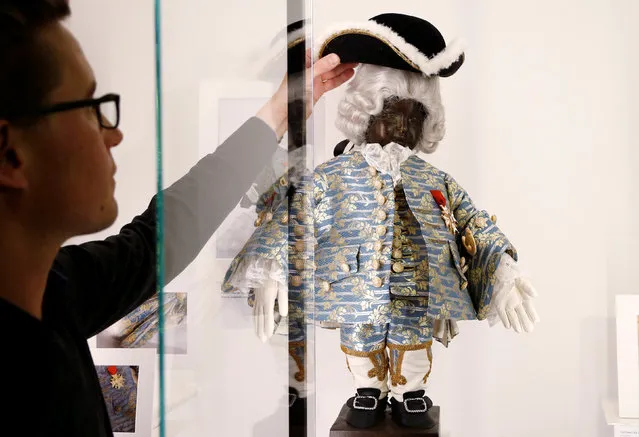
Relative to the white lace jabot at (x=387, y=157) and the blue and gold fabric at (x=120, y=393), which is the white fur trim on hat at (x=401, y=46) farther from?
the blue and gold fabric at (x=120, y=393)

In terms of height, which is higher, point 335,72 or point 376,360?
point 335,72

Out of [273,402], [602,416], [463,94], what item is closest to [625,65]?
[463,94]

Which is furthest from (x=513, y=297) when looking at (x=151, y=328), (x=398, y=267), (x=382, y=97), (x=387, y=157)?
(x=151, y=328)

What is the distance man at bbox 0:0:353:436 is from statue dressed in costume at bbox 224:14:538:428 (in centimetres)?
111

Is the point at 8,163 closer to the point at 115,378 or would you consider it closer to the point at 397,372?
the point at 115,378

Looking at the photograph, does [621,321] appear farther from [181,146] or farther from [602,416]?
[181,146]

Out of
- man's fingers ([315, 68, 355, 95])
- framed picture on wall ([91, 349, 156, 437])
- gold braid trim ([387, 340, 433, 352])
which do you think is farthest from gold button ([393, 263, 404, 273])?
framed picture on wall ([91, 349, 156, 437])

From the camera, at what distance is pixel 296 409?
0.33m

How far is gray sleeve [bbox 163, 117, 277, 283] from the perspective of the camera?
0.72ft

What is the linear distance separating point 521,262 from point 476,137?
356 mm

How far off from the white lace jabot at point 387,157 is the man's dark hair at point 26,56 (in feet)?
4.11

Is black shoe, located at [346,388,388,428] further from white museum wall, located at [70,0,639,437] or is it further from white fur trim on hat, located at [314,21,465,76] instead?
white fur trim on hat, located at [314,21,465,76]

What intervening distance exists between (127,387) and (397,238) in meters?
1.21

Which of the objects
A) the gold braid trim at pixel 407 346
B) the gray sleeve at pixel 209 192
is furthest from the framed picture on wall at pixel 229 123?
the gold braid trim at pixel 407 346
